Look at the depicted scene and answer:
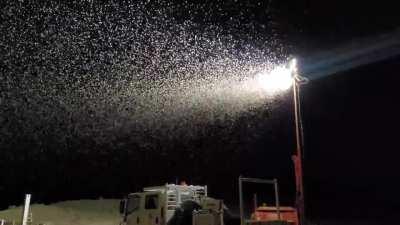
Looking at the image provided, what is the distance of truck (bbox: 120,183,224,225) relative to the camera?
582 inches

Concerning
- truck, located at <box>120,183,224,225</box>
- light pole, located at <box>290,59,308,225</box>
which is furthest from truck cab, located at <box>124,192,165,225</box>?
light pole, located at <box>290,59,308,225</box>

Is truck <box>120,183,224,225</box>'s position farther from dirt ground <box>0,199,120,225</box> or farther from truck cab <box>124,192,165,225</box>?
dirt ground <box>0,199,120,225</box>

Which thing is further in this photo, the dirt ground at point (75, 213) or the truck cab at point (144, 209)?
the dirt ground at point (75, 213)

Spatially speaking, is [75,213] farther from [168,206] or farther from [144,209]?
[168,206]

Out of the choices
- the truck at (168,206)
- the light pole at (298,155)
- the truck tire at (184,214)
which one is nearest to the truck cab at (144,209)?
the truck at (168,206)

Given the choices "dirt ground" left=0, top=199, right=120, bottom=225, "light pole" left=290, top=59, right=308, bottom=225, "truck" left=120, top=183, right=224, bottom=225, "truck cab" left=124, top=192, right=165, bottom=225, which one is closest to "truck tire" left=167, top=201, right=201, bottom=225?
"truck" left=120, top=183, right=224, bottom=225

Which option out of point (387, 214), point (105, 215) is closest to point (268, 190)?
point (387, 214)

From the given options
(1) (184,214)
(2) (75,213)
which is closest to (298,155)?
(1) (184,214)

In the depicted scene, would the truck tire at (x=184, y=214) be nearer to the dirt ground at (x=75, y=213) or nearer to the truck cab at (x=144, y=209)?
the truck cab at (x=144, y=209)

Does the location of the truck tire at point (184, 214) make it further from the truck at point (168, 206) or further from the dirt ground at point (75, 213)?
the dirt ground at point (75, 213)

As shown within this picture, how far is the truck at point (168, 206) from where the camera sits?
14.8 meters

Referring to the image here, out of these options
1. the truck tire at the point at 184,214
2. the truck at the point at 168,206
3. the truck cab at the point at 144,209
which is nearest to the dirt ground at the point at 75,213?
the truck cab at the point at 144,209

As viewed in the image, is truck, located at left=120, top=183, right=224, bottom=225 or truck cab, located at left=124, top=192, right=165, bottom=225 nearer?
truck, located at left=120, top=183, right=224, bottom=225

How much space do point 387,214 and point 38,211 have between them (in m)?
31.2
